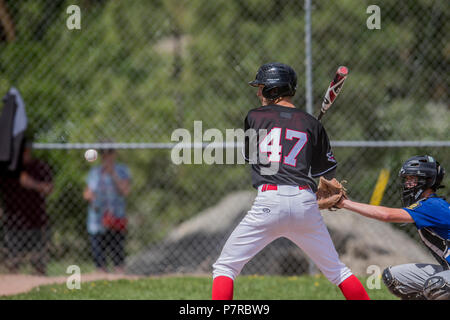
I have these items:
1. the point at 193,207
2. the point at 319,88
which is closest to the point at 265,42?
the point at 319,88

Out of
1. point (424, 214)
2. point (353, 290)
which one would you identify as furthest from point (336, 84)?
point (353, 290)

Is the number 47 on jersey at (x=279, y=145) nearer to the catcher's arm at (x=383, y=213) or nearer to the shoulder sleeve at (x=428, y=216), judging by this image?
the catcher's arm at (x=383, y=213)

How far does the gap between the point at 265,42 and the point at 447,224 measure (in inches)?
213

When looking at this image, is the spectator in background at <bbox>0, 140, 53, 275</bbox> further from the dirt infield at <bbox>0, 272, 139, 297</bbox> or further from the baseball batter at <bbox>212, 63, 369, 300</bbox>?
the baseball batter at <bbox>212, 63, 369, 300</bbox>

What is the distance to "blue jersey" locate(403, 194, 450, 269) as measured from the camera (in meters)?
4.07

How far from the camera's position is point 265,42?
891 cm

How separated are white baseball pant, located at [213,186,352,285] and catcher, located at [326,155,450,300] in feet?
1.29

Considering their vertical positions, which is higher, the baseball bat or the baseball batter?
the baseball bat

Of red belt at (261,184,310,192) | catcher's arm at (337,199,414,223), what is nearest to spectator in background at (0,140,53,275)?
red belt at (261,184,310,192)

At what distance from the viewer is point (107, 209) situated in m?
7.66

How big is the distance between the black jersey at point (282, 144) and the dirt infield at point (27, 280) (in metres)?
3.43

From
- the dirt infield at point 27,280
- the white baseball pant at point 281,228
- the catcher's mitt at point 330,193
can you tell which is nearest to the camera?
the white baseball pant at point 281,228

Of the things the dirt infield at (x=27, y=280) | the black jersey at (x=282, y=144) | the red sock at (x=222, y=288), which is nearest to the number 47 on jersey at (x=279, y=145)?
the black jersey at (x=282, y=144)

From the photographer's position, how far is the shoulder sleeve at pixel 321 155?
4082 millimetres
